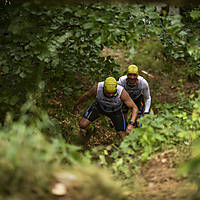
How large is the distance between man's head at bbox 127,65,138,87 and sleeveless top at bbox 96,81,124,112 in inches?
23.5

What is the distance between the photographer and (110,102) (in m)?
5.50

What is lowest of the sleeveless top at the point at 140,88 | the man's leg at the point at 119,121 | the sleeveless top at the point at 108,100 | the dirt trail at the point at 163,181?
the dirt trail at the point at 163,181

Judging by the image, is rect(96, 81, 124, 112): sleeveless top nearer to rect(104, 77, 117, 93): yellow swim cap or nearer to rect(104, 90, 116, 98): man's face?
rect(104, 90, 116, 98): man's face

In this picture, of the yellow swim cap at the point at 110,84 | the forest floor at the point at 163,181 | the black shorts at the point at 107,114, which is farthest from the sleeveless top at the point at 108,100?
the forest floor at the point at 163,181

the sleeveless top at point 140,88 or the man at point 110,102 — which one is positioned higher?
the sleeveless top at point 140,88

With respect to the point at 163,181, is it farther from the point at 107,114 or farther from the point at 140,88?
the point at 140,88

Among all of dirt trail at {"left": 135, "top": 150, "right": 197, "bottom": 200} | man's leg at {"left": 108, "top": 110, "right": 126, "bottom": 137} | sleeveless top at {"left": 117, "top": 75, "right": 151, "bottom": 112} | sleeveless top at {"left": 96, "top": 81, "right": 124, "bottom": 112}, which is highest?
sleeveless top at {"left": 117, "top": 75, "right": 151, "bottom": 112}

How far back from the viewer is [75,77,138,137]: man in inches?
206

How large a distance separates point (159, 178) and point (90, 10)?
2.55m

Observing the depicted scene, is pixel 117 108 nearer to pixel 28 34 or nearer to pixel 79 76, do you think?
pixel 28 34

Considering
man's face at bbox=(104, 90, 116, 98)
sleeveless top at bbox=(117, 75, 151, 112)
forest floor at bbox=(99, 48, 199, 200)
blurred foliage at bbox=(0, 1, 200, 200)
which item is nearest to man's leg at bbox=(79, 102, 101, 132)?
man's face at bbox=(104, 90, 116, 98)

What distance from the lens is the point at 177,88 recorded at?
1005 centimetres

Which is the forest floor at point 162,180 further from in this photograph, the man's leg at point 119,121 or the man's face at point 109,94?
the man's face at point 109,94

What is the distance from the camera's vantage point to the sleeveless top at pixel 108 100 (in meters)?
5.41
